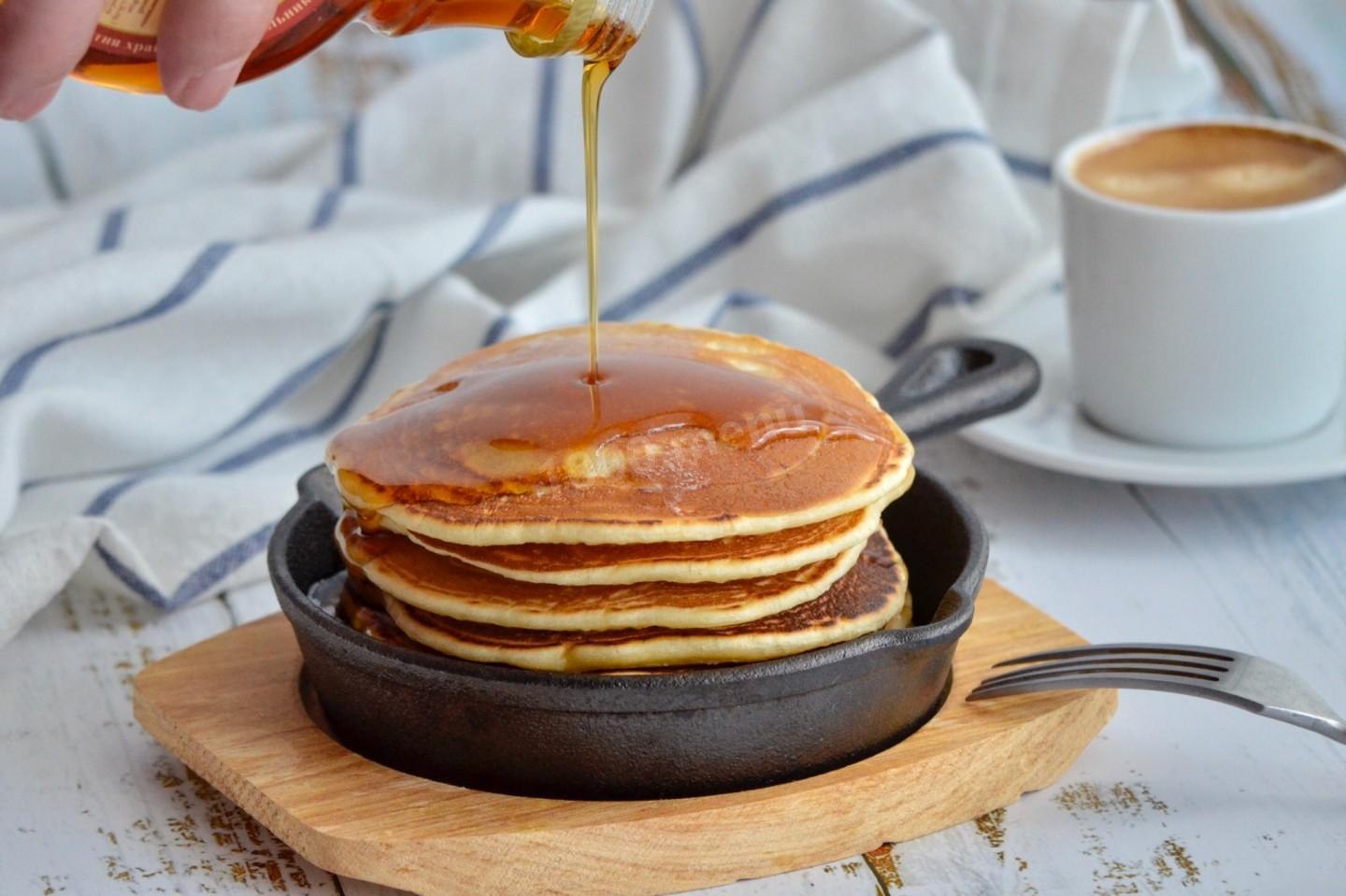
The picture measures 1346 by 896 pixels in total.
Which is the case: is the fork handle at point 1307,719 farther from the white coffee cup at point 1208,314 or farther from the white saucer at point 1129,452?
the white coffee cup at point 1208,314

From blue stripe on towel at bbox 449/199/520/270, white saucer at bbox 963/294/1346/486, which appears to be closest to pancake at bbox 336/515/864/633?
white saucer at bbox 963/294/1346/486

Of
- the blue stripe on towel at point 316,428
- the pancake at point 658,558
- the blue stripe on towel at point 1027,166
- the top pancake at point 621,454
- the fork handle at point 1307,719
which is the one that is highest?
the top pancake at point 621,454

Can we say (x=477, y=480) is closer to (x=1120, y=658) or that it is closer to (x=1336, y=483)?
(x=1120, y=658)

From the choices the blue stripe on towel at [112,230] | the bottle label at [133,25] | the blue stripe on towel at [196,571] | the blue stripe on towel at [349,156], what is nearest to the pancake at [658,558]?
the bottle label at [133,25]

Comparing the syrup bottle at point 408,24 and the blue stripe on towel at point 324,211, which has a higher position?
the syrup bottle at point 408,24

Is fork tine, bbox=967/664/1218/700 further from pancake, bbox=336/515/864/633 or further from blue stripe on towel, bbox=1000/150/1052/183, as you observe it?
blue stripe on towel, bbox=1000/150/1052/183

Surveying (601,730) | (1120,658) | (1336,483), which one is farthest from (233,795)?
(1336,483)
